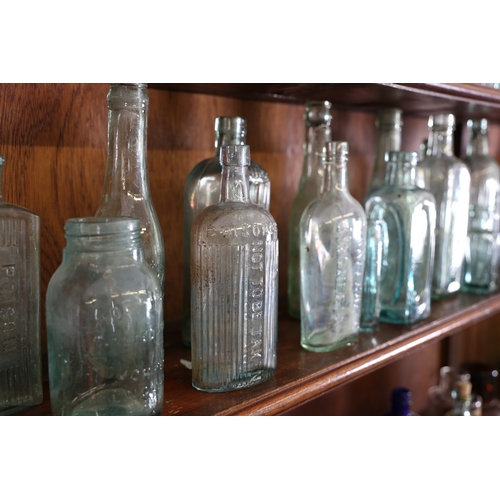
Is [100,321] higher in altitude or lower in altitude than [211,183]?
lower

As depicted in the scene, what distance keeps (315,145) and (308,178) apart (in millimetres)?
47

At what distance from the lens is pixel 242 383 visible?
569 mm

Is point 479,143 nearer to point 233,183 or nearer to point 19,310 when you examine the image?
point 233,183

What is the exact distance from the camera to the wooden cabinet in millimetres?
602

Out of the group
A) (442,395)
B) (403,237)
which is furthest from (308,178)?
(442,395)

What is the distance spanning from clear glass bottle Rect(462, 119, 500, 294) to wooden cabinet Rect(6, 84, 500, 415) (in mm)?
53

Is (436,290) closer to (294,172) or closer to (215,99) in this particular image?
(294,172)

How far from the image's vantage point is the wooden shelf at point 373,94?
2.32ft

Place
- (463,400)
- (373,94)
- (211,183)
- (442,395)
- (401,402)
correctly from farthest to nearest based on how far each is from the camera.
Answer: (442,395), (463,400), (401,402), (373,94), (211,183)

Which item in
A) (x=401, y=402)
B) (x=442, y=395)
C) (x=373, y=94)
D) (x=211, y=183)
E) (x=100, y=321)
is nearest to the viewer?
(x=100, y=321)

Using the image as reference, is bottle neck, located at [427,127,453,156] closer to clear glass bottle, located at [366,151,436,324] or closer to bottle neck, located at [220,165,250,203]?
clear glass bottle, located at [366,151,436,324]

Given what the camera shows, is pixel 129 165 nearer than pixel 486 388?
Yes
